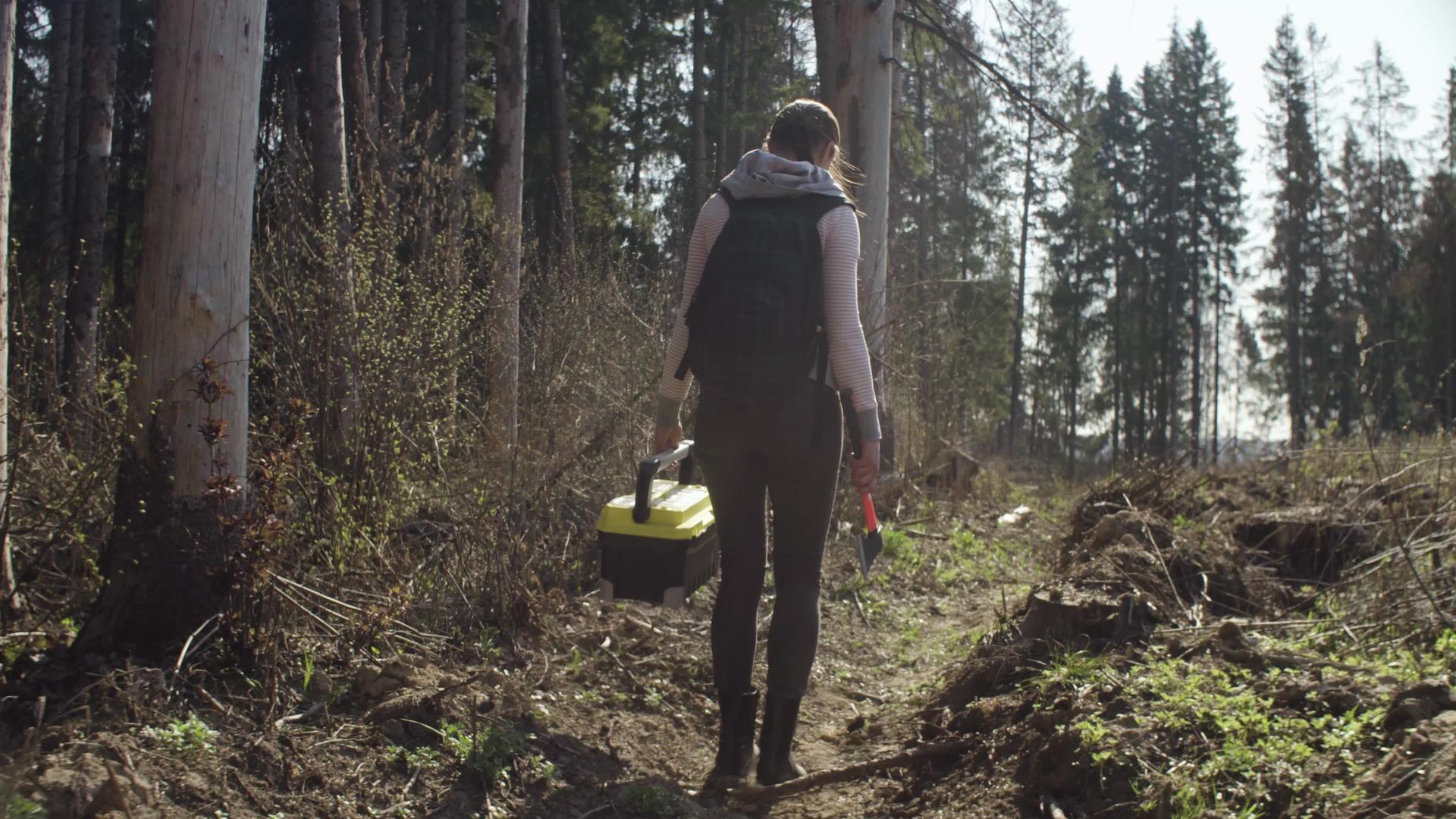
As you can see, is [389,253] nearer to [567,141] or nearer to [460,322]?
[460,322]

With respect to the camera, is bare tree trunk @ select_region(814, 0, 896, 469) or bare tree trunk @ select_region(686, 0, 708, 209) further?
bare tree trunk @ select_region(686, 0, 708, 209)

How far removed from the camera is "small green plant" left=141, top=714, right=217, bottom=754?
103 inches

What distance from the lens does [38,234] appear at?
1455 centimetres

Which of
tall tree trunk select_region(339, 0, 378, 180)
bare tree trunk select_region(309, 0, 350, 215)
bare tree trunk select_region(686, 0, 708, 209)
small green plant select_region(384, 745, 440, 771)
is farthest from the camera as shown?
bare tree trunk select_region(686, 0, 708, 209)

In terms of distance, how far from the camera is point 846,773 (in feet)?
11.6

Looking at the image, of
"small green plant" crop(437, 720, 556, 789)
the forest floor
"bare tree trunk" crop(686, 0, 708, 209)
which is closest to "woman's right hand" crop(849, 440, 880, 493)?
the forest floor

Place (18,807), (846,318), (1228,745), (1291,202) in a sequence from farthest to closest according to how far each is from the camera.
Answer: (1291,202) < (846,318) < (1228,745) < (18,807)

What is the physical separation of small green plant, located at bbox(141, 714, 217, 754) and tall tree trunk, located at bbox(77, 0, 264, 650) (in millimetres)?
488

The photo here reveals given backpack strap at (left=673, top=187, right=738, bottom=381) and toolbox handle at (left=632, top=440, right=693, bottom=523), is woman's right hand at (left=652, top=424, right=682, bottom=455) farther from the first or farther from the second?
backpack strap at (left=673, top=187, right=738, bottom=381)

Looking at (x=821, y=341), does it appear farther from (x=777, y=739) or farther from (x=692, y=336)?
(x=777, y=739)

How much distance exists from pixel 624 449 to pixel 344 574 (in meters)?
2.46

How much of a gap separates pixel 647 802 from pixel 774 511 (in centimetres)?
95

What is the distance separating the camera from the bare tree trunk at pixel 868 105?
815cm

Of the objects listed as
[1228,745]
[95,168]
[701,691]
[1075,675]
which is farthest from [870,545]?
[95,168]
